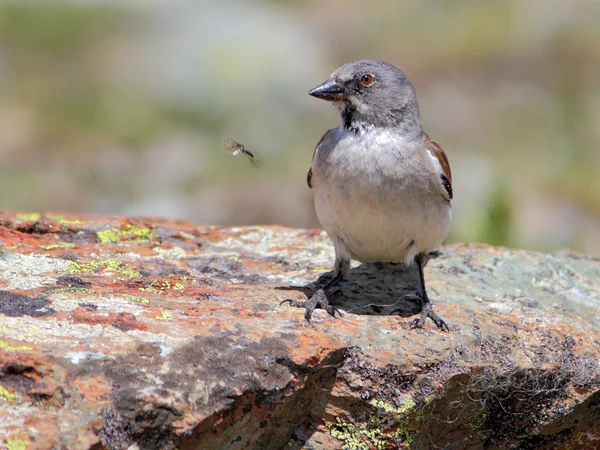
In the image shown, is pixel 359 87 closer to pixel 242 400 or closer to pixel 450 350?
pixel 450 350

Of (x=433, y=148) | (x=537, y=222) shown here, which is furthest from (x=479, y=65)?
(x=433, y=148)

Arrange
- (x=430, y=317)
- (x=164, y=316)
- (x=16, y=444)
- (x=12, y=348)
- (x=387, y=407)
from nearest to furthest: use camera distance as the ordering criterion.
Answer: (x=16, y=444) < (x=12, y=348) < (x=164, y=316) < (x=387, y=407) < (x=430, y=317)

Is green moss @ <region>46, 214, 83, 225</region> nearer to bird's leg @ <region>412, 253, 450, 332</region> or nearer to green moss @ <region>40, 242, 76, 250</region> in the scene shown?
green moss @ <region>40, 242, 76, 250</region>

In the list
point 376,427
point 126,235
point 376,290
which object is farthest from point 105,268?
point 376,427

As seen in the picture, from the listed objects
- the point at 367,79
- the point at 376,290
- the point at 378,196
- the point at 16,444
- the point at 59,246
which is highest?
the point at 367,79

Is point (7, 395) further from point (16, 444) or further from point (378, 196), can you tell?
point (378, 196)

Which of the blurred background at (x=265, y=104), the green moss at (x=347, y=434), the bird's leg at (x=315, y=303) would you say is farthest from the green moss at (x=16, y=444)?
the blurred background at (x=265, y=104)

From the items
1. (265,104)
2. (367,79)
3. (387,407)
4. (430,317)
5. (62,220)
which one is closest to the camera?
(387,407)

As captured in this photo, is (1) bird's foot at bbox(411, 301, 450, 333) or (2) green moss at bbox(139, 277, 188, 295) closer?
(2) green moss at bbox(139, 277, 188, 295)

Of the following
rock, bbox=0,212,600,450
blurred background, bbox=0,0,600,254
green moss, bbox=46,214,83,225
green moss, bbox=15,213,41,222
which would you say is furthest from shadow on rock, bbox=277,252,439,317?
blurred background, bbox=0,0,600,254
